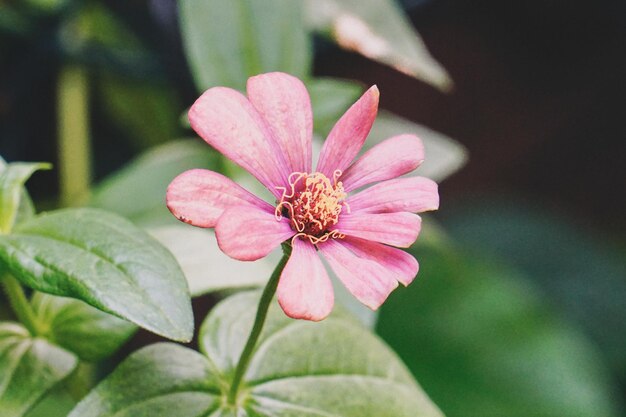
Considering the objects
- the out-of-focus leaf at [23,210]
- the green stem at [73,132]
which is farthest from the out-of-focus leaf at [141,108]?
the out-of-focus leaf at [23,210]

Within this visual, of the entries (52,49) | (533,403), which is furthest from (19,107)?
(533,403)


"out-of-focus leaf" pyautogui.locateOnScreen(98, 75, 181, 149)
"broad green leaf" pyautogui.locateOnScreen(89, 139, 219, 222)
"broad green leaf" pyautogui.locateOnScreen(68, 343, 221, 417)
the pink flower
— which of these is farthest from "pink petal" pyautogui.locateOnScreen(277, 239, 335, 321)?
"out-of-focus leaf" pyautogui.locateOnScreen(98, 75, 181, 149)

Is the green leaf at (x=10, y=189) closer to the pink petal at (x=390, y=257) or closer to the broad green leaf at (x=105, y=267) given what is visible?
the broad green leaf at (x=105, y=267)

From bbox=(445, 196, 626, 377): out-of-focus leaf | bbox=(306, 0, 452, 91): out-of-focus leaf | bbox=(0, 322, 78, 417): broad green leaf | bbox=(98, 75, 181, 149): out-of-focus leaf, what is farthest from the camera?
bbox=(445, 196, 626, 377): out-of-focus leaf

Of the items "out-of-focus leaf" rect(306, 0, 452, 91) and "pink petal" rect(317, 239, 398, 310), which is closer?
"pink petal" rect(317, 239, 398, 310)

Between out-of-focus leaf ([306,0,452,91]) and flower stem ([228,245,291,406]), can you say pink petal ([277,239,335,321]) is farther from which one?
out-of-focus leaf ([306,0,452,91])
